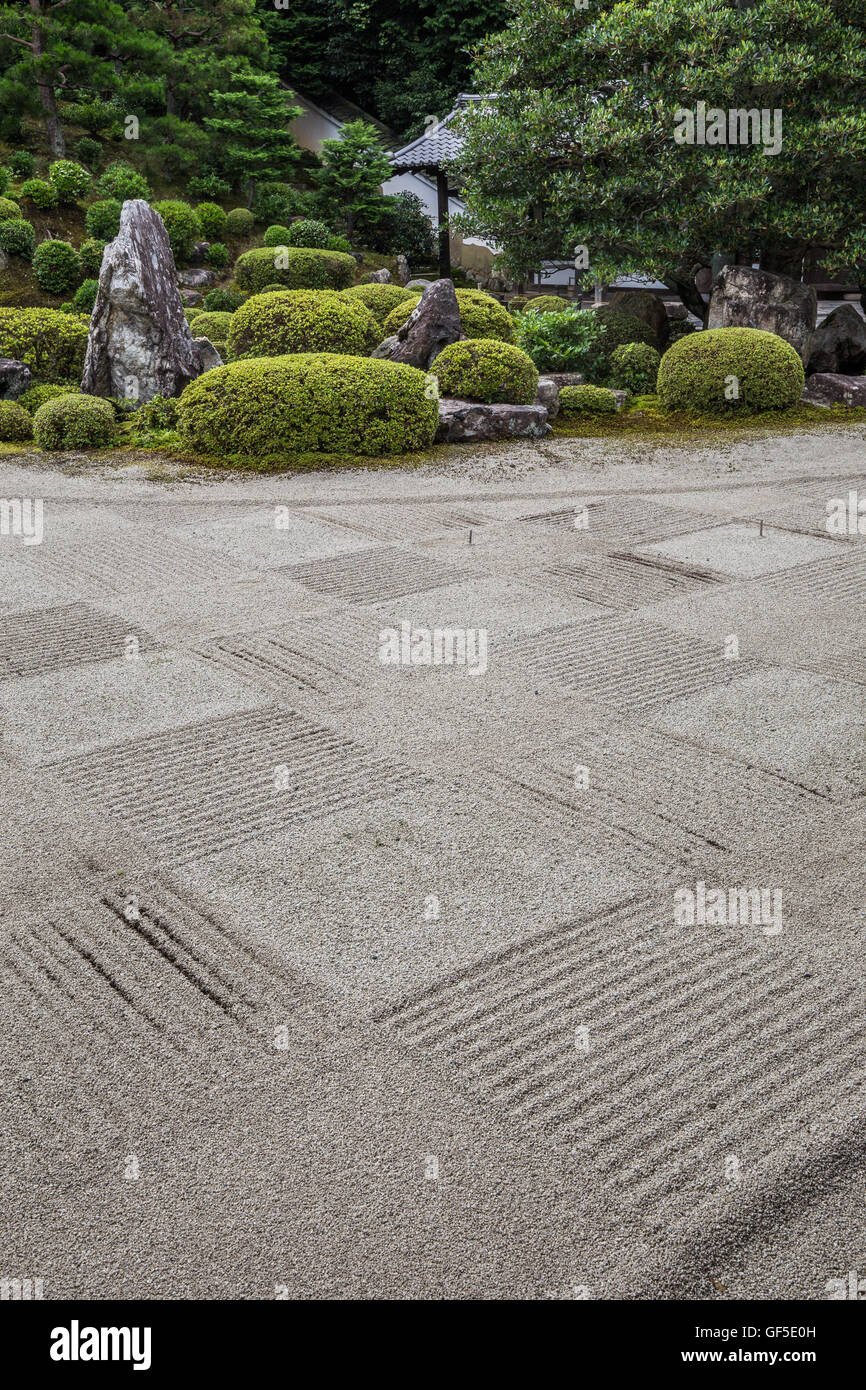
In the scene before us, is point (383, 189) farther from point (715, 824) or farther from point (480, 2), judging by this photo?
point (715, 824)

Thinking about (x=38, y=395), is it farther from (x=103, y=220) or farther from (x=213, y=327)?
(x=103, y=220)

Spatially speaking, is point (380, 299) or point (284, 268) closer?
point (380, 299)

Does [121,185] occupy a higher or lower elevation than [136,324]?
higher

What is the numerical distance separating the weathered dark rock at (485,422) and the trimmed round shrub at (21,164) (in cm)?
1550

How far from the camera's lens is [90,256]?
1903 cm

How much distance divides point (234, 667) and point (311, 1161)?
3.52m

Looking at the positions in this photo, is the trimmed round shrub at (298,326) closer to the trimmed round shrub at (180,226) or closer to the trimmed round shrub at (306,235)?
the trimmed round shrub at (180,226)

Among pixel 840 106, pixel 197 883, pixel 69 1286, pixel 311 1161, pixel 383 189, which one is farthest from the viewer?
pixel 383 189

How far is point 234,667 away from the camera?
592cm

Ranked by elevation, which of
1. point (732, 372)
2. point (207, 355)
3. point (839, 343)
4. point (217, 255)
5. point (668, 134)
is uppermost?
point (217, 255)

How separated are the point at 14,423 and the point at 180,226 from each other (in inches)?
450

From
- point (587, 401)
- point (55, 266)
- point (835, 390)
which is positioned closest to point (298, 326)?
point (587, 401)

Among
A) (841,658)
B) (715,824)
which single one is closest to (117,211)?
(841,658)

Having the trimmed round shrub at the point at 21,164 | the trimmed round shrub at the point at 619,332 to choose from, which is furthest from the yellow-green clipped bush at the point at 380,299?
the trimmed round shrub at the point at 21,164
